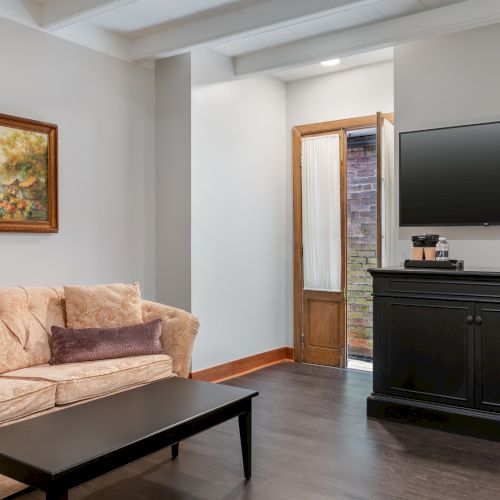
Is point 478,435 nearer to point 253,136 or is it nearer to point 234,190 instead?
point 234,190

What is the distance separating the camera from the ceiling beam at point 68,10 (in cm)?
328

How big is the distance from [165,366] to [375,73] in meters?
3.18

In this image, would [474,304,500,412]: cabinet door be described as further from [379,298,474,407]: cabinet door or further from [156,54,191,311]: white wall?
[156,54,191,311]: white wall

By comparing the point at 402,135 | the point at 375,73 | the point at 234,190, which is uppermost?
the point at 375,73

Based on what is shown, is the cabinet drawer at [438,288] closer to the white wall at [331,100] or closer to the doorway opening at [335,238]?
the doorway opening at [335,238]

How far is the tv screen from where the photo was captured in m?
3.66

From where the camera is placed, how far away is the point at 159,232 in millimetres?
4500

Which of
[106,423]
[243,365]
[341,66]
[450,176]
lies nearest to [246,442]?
[106,423]

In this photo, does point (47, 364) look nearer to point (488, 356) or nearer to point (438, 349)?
point (438, 349)

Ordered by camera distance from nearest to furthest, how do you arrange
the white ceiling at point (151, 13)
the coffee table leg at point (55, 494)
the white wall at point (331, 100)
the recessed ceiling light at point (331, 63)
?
the coffee table leg at point (55, 494), the white ceiling at point (151, 13), the recessed ceiling light at point (331, 63), the white wall at point (331, 100)

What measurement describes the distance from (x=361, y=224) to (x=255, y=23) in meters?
2.19

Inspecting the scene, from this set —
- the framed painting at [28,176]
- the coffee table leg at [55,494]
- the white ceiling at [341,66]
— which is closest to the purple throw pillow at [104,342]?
the framed painting at [28,176]

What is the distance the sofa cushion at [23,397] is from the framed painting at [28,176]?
1237 millimetres

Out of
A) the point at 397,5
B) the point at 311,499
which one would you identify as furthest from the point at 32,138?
the point at 311,499
